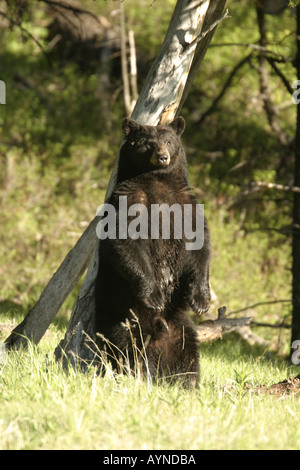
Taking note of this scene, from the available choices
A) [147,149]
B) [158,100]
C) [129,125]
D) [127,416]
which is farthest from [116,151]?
[127,416]

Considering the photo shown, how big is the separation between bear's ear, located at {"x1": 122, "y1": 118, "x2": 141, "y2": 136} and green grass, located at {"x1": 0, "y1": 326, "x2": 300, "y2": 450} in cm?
182

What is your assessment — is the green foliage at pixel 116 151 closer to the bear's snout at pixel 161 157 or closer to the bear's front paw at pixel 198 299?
the bear's front paw at pixel 198 299

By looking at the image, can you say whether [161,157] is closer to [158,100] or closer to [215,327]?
[158,100]

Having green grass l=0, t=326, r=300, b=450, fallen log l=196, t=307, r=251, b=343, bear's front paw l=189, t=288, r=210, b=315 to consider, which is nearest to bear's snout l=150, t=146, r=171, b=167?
bear's front paw l=189, t=288, r=210, b=315

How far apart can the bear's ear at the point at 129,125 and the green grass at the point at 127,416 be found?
1.82 m

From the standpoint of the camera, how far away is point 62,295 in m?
5.58

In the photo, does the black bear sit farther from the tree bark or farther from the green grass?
the tree bark

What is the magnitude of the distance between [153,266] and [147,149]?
33.3 inches

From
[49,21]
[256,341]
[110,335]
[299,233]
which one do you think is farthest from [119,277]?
[49,21]

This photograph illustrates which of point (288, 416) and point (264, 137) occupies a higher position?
point (264, 137)

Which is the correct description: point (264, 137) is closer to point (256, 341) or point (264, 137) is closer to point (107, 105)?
point (107, 105)

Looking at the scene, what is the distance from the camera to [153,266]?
4.79 meters

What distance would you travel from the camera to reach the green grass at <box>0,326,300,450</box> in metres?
3.02
